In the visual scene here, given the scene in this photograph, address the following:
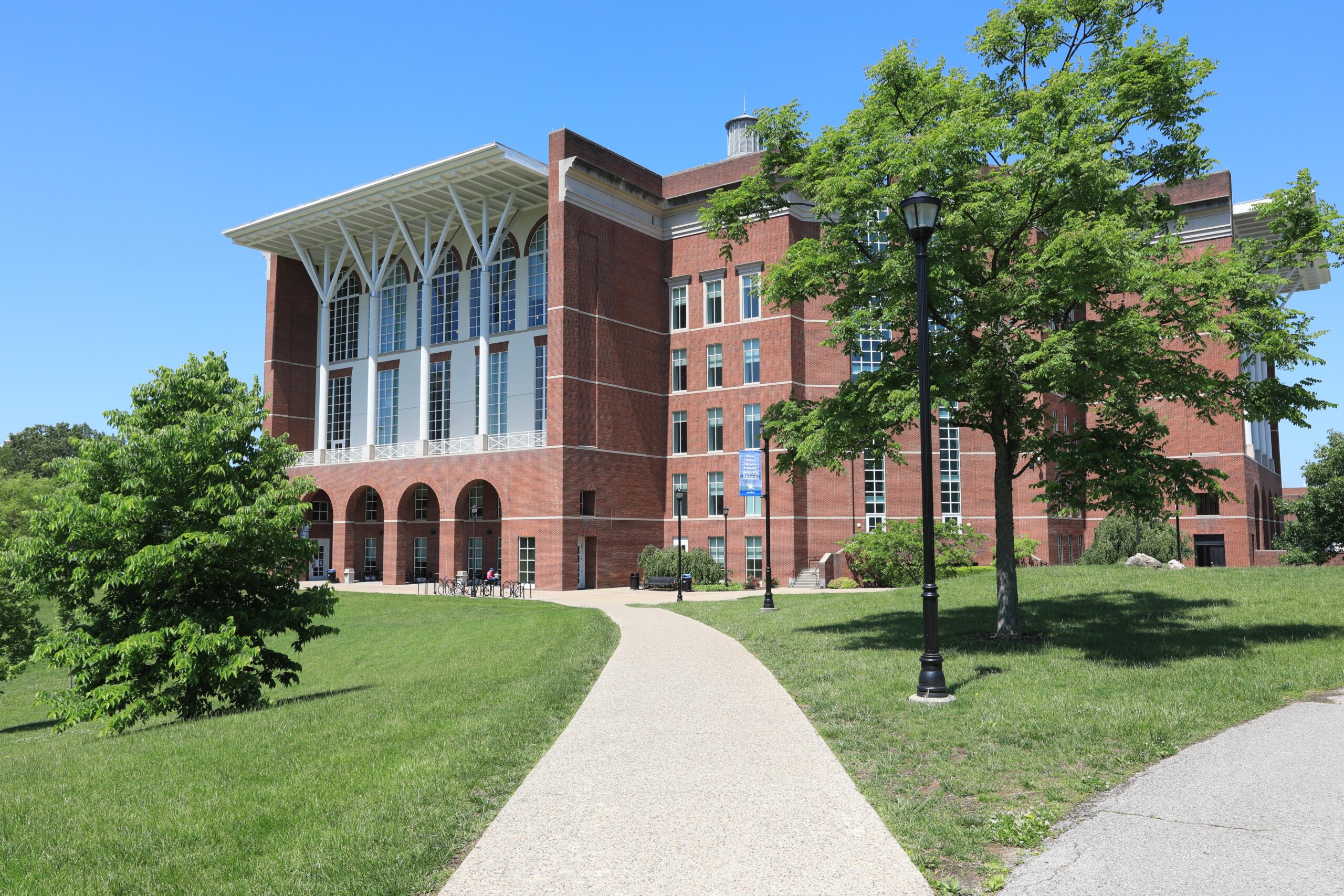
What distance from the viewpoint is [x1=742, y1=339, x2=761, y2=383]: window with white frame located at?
44406 mm

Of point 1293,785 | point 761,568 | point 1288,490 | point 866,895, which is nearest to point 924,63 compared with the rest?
point 1293,785

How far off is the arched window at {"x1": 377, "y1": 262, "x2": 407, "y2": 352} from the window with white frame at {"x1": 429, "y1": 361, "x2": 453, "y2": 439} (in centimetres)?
393

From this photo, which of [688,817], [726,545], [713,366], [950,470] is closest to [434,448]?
[713,366]

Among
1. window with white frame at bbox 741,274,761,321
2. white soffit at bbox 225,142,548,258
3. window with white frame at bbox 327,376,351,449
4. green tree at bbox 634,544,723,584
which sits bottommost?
green tree at bbox 634,544,723,584

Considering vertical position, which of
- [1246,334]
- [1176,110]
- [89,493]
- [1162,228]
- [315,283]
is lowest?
[89,493]

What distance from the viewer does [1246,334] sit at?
1384 cm

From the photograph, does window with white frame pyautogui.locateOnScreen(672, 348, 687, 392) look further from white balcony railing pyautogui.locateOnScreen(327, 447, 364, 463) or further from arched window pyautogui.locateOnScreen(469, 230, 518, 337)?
white balcony railing pyautogui.locateOnScreen(327, 447, 364, 463)

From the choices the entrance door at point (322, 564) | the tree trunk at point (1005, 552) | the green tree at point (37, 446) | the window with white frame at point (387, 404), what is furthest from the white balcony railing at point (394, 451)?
the green tree at point (37, 446)

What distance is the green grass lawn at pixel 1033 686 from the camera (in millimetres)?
6812

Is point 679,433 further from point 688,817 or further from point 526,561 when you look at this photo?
point 688,817

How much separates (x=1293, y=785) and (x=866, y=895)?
4.35 meters

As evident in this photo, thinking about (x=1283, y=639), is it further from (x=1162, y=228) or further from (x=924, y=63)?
(x=924, y=63)

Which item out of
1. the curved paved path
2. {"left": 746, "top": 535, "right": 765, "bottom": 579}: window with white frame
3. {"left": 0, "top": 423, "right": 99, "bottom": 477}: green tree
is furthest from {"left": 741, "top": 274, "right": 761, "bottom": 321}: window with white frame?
{"left": 0, "top": 423, "right": 99, "bottom": 477}: green tree

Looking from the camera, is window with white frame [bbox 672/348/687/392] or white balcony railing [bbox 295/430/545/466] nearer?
white balcony railing [bbox 295/430/545/466]
